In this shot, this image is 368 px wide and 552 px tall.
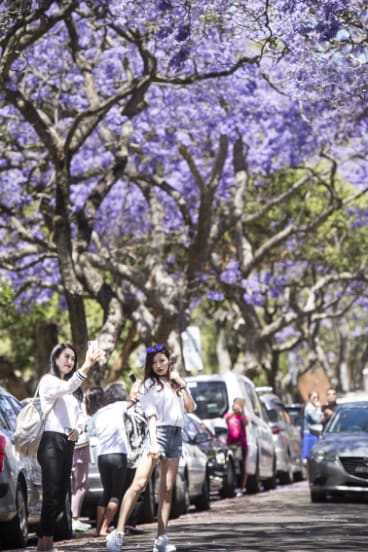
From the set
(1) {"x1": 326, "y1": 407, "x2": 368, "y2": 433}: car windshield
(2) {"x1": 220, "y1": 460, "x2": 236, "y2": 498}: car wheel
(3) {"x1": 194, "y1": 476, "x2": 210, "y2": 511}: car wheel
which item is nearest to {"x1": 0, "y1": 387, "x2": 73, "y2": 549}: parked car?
(3) {"x1": 194, "y1": 476, "x2": 210, "y2": 511}: car wheel

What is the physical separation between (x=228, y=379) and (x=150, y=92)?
17.2 ft

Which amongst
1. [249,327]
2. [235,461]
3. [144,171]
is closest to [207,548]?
[235,461]

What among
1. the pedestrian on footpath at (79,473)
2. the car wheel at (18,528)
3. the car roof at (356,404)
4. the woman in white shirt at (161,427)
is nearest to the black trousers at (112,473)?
the pedestrian on footpath at (79,473)

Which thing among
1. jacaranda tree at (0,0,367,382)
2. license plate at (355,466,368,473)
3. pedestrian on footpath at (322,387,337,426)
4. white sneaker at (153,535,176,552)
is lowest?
white sneaker at (153,535,176,552)

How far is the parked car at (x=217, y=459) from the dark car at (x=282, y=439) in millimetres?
4234

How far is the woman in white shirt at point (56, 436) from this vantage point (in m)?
11.3

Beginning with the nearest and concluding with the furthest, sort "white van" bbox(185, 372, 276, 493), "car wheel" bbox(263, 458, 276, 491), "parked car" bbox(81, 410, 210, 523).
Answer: "parked car" bbox(81, 410, 210, 523)
"white van" bbox(185, 372, 276, 493)
"car wheel" bbox(263, 458, 276, 491)

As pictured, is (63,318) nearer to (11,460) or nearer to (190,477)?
(190,477)

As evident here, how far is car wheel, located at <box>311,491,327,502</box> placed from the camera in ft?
65.1

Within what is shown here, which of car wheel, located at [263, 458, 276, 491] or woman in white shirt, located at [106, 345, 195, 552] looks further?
car wheel, located at [263, 458, 276, 491]

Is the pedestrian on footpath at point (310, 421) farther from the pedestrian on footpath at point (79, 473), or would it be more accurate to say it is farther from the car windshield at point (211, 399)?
the pedestrian on footpath at point (79, 473)

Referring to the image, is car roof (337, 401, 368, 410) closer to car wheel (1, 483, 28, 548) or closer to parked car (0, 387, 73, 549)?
parked car (0, 387, 73, 549)

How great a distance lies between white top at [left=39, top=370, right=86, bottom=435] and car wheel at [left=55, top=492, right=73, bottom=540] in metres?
2.92

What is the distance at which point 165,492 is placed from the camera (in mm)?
12039
